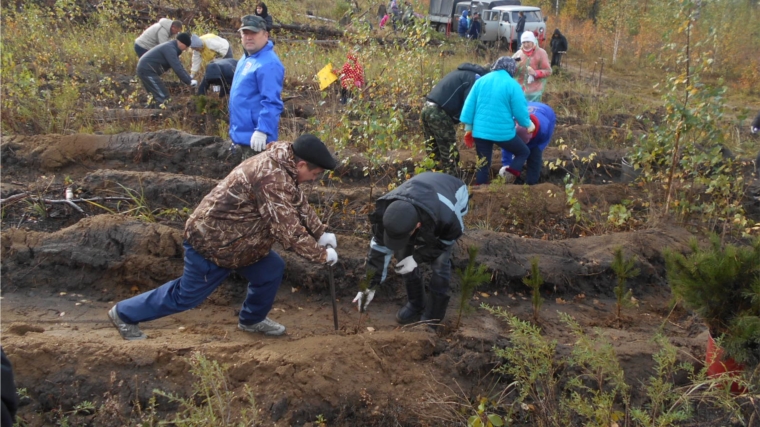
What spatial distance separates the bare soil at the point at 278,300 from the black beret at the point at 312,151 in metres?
1.15

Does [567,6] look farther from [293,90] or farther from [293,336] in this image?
[293,336]

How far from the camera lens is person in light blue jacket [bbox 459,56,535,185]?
19.1 ft

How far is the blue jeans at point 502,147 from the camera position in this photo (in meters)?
6.16

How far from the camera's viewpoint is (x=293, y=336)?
3.95 m

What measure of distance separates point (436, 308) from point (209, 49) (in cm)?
755

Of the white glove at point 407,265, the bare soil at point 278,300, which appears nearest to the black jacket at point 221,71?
the bare soil at point 278,300

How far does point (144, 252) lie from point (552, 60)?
1444 cm

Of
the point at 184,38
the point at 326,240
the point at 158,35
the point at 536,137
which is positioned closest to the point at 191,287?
the point at 326,240

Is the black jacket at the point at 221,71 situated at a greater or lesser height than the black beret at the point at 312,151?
lesser

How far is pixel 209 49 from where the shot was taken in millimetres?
9781

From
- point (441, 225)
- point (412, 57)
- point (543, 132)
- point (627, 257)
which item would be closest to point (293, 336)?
point (441, 225)

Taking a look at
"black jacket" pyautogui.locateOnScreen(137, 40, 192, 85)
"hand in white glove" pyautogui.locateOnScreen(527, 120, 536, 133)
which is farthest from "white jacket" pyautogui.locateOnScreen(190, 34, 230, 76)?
"hand in white glove" pyautogui.locateOnScreen(527, 120, 536, 133)

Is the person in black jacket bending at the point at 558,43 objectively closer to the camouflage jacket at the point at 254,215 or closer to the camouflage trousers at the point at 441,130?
the camouflage trousers at the point at 441,130

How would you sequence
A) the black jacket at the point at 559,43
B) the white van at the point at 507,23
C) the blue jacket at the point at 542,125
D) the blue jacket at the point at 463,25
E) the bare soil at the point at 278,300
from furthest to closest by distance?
the blue jacket at the point at 463,25, the white van at the point at 507,23, the black jacket at the point at 559,43, the blue jacket at the point at 542,125, the bare soil at the point at 278,300
